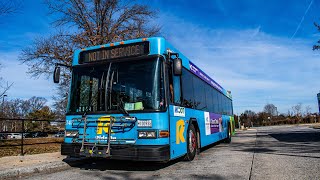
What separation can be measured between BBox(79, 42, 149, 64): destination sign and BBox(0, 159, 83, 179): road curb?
2937 millimetres

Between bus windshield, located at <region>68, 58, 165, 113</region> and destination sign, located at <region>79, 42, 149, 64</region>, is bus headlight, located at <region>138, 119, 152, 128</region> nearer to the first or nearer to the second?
bus windshield, located at <region>68, 58, 165, 113</region>

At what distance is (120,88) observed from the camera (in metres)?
6.87

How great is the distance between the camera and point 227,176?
6.13 meters

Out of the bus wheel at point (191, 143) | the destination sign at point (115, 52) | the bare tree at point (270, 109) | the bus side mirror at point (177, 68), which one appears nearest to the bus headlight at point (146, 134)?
the bus side mirror at point (177, 68)

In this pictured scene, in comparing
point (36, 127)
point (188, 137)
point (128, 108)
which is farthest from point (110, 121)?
point (36, 127)

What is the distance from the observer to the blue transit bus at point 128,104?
6.38 metres

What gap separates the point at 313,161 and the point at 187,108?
377 cm

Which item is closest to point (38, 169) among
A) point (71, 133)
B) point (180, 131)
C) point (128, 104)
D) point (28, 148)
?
point (71, 133)

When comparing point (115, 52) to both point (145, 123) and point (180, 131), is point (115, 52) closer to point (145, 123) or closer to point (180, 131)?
point (145, 123)

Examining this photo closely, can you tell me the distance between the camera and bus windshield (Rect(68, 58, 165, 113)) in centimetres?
659

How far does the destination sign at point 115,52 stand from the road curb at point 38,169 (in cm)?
294

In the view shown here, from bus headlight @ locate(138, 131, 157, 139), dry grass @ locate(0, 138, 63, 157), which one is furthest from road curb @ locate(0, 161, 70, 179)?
bus headlight @ locate(138, 131, 157, 139)

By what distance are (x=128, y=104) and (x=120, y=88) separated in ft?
1.50

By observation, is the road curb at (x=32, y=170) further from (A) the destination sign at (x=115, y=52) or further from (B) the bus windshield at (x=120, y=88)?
(A) the destination sign at (x=115, y=52)
